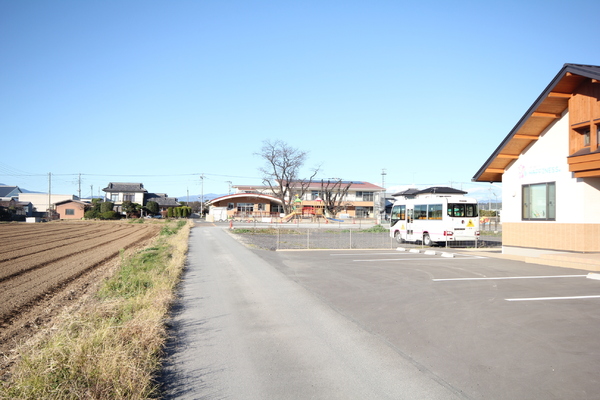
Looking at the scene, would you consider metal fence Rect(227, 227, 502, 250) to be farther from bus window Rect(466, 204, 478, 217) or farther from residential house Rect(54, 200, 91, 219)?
residential house Rect(54, 200, 91, 219)

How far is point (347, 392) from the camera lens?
4449 millimetres

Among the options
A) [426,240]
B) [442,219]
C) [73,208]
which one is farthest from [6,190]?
[442,219]

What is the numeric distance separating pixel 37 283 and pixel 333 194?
71.7 m

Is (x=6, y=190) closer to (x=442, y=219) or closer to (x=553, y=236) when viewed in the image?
(x=442, y=219)

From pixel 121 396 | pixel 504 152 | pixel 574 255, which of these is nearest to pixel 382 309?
pixel 121 396

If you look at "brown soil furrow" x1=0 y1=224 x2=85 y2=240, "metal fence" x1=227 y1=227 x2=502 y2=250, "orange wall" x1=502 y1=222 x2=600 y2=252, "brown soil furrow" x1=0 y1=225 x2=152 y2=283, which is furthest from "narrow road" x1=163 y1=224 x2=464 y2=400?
"brown soil furrow" x1=0 y1=224 x2=85 y2=240

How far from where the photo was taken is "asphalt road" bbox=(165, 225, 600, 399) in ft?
15.1

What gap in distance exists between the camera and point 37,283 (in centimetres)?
1266

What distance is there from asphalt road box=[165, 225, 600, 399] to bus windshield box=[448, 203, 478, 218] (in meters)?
10.3

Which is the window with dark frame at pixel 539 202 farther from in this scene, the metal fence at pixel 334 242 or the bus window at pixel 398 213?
the bus window at pixel 398 213

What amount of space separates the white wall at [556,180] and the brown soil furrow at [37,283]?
15058 millimetres

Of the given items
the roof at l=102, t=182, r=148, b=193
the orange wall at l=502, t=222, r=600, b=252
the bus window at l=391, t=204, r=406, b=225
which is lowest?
the orange wall at l=502, t=222, r=600, b=252

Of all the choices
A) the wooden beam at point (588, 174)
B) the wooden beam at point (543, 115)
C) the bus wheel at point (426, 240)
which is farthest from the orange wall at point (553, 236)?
the bus wheel at point (426, 240)

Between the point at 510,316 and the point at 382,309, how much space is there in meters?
2.12
